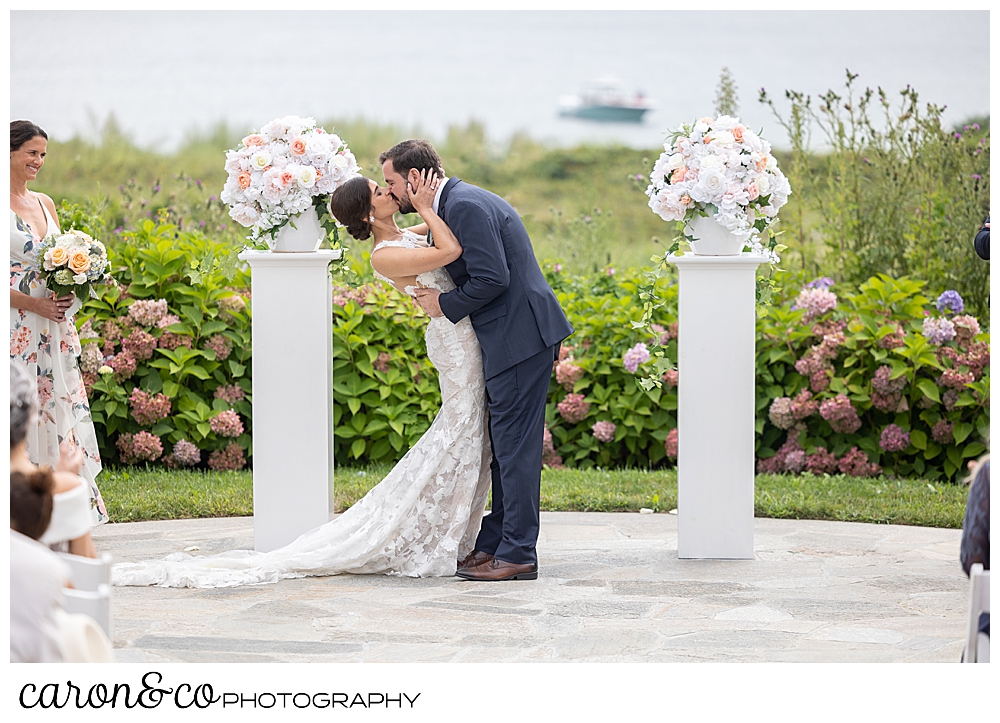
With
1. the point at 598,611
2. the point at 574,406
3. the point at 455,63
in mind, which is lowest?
the point at 598,611

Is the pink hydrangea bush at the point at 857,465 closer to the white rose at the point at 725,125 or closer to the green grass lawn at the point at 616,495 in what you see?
the green grass lawn at the point at 616,495

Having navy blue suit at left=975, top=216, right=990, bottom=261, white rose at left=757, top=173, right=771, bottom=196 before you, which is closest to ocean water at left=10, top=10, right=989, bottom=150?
navy blue suit at left=975, top=216, right=990, bottom=261

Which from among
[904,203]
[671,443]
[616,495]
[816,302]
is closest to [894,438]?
[816,302]

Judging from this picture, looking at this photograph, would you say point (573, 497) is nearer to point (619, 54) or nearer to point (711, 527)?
point (711, 527)

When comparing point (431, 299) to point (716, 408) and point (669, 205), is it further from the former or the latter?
A: point (716, 408)

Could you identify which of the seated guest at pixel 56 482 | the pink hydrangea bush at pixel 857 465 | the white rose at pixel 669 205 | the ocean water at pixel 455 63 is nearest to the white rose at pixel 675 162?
the white rose at pixel 669 205

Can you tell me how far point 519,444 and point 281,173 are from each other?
1.48 m

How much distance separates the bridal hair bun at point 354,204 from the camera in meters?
4.07

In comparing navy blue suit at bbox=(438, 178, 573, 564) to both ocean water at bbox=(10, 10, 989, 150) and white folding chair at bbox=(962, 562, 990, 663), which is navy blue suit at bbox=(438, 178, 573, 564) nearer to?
white folding chair at bbox=(962, 562, 990, 663)

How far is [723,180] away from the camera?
4242 mm

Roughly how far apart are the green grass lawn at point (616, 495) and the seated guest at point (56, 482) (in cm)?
301

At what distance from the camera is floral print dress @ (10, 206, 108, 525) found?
4344mm

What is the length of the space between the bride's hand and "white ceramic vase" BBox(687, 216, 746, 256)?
43.3 inches
